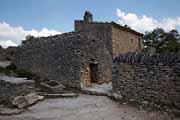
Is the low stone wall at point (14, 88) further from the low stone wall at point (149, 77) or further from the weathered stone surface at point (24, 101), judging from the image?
the low stone wall at point (149, 77)

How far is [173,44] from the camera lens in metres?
22.6

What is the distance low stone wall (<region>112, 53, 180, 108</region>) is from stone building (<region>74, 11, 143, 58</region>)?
314 inches

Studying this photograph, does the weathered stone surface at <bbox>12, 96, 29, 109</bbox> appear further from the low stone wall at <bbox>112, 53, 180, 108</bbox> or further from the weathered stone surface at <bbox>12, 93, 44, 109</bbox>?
the low stone wall at <bbox>112, 53, 180, 108</bbox>

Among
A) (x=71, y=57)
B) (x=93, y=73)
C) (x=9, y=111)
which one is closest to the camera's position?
(x=9, y=111)

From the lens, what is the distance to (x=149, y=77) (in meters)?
7.21

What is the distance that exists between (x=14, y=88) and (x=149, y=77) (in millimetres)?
5618

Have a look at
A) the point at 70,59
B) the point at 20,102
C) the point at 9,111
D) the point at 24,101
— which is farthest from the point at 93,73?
the point at 9,111

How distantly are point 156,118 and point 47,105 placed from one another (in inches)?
157

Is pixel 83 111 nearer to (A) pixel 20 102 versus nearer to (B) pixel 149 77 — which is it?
(A) pixel 20 102

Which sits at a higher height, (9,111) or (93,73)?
(93,73)

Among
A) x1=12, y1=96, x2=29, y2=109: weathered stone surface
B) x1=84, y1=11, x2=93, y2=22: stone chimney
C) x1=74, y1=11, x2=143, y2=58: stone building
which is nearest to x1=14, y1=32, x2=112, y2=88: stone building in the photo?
x1=74, y1=11, x2=143, y2=58: stone building

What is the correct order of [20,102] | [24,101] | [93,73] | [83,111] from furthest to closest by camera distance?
[93,73]
[24,101]
[20,102]
[83,111]

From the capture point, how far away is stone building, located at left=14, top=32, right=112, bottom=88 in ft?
35.8

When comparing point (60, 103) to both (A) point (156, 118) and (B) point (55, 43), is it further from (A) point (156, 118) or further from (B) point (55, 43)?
(B) point (55, 43)
